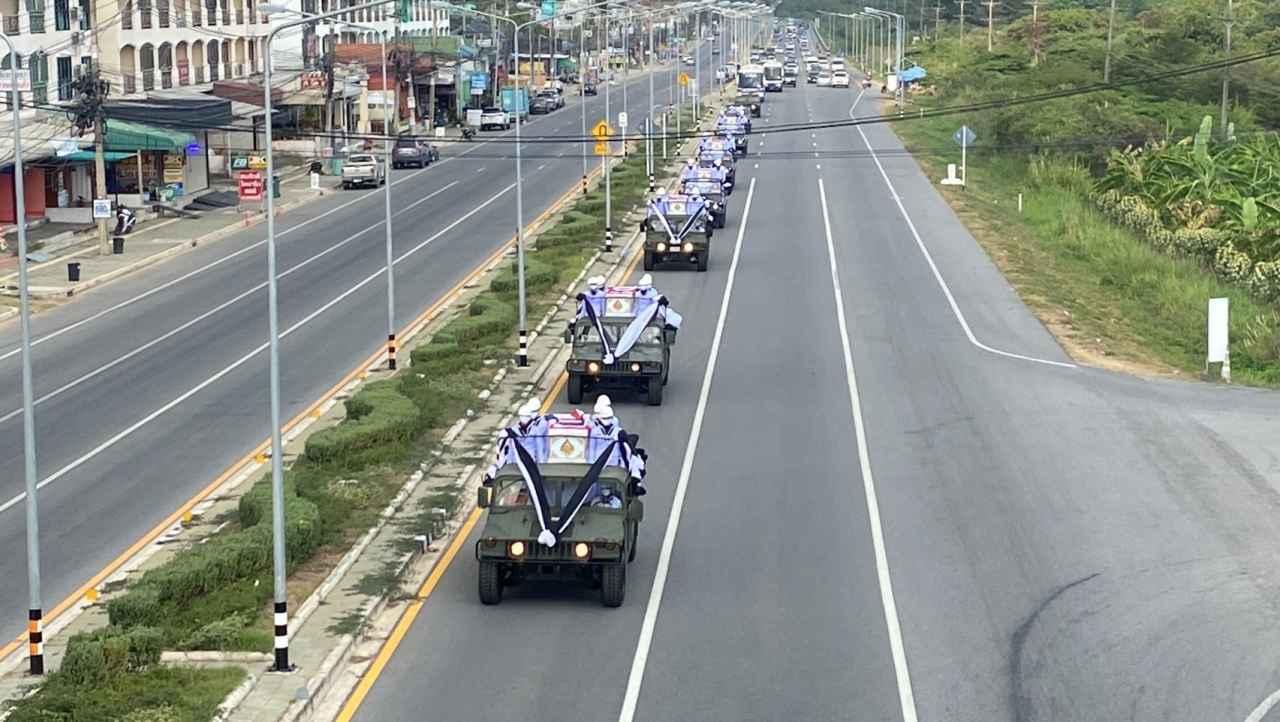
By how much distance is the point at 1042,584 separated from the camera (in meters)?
25.8

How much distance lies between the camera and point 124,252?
6288cm

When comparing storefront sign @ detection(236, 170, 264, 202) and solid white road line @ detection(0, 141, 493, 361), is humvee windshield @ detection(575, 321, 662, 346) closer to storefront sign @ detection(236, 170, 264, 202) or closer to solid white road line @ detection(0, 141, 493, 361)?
solid white road line @ detection(0, 141, 493, 361)

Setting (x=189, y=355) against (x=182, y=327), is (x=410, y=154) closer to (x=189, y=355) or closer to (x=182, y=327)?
(x=182, y=327)

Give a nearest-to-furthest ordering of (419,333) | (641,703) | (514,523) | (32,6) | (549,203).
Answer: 1. (641,703)
2. (514,523)
3. (419,333)
4. (32,6)
5. (549,203)

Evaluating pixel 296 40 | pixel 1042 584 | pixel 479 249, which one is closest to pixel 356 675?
pixel 1042 584

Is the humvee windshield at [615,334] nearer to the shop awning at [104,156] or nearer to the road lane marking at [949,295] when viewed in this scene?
the road lane marking at [949,295]

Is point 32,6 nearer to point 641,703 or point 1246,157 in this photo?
point 1246,157

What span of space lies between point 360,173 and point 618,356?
4848 centimetres

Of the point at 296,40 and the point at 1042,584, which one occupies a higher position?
the point at 296,40

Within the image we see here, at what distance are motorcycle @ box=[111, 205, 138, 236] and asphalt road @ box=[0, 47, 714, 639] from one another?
3.12m

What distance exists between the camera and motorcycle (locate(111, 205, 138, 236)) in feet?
214

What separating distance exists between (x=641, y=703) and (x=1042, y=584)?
23.0 ft

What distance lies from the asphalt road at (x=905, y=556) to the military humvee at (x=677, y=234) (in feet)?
27.0

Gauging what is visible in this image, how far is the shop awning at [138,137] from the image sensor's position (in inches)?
2751
